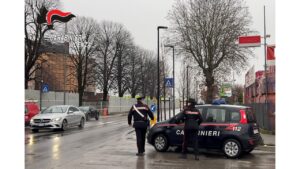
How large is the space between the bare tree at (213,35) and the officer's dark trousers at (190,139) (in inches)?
1095

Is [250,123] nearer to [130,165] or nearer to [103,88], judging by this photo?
[130,165]

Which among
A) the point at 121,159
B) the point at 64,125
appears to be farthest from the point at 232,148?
the point at 64,125

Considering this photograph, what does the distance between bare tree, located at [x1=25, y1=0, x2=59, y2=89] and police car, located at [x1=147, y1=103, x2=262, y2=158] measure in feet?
106

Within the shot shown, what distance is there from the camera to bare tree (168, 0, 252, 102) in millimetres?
38625

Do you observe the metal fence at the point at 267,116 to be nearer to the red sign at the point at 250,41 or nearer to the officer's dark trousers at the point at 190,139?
the red sign at the point at 250,41

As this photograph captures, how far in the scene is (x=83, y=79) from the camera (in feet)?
207

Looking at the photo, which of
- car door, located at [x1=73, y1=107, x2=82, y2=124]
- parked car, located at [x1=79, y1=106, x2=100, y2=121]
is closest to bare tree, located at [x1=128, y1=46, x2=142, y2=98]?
parked car, located at [x1=79, y1=106, x2=100, y2=121]

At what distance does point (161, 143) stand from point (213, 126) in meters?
1.93

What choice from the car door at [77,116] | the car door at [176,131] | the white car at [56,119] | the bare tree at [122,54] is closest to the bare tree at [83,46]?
the bare tree at [122,54]

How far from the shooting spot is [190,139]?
11.8 metres

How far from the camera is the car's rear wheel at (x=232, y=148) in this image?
11266mm

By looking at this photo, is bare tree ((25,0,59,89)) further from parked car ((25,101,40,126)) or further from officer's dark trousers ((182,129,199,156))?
officer's dark trousers ((182,129,199,156))
